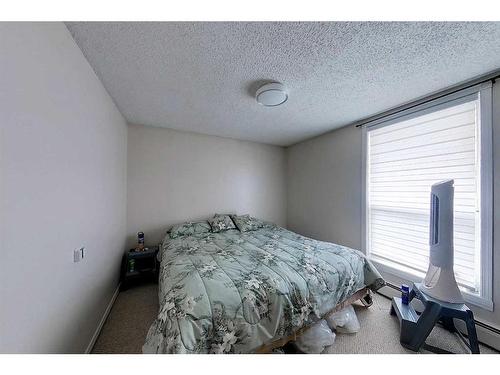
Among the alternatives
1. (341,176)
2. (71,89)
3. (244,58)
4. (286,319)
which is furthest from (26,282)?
(341,176)

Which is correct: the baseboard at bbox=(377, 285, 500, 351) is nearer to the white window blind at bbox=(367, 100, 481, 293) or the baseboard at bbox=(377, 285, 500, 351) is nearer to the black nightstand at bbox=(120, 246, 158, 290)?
the white window blind at bbox=(367, 100, 481, 293)

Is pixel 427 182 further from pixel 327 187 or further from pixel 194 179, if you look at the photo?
pixel 194 179

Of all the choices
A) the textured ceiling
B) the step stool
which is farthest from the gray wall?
the step stool

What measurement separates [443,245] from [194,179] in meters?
3.02

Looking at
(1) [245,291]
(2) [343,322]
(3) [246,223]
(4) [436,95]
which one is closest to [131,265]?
(3) [246,223]

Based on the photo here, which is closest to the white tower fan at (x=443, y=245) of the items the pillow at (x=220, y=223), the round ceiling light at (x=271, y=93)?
the round ceiling light at (x=271, y=93)

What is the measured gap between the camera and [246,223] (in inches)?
116

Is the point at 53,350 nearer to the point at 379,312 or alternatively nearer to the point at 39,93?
the point at 39,93

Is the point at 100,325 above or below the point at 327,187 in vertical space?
below

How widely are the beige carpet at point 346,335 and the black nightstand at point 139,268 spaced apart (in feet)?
1.00

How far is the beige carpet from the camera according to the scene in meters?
1.44

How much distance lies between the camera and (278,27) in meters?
1.09

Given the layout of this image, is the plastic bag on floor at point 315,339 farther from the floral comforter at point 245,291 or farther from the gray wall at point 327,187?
the gray wall at point 327,187

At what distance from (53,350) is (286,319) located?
135cm
